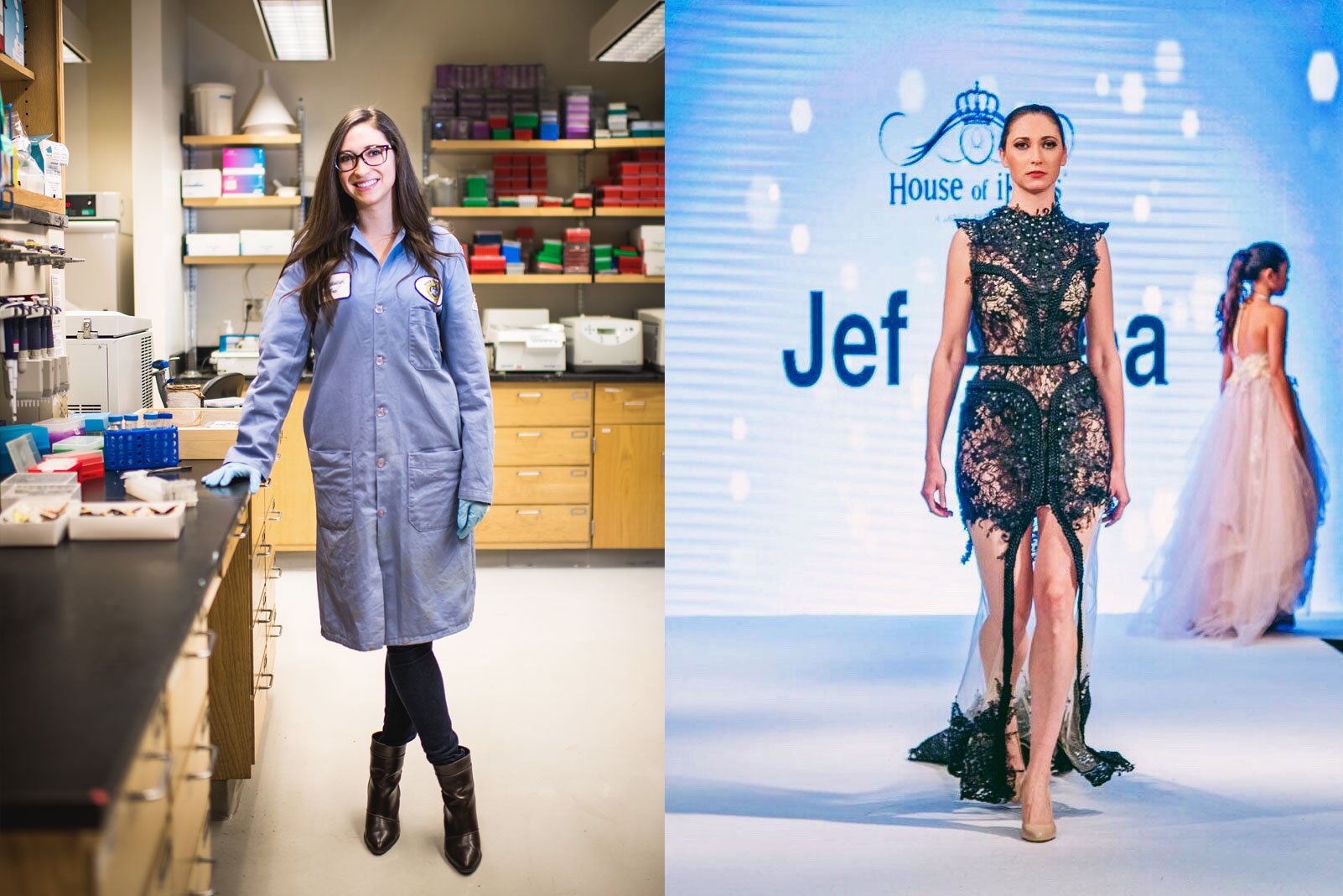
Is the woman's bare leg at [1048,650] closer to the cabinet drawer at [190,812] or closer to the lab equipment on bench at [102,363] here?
the cabinet drawer at [190,812]

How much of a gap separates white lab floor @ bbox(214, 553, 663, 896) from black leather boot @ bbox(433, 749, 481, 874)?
0.03 meters

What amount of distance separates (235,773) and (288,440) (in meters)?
2.78

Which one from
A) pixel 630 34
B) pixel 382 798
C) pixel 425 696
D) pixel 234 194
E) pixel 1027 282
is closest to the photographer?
pixel 1027 282

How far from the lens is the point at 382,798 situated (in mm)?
2945

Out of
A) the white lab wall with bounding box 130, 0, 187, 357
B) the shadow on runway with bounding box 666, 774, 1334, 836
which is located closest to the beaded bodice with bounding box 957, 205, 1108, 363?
the shadow on runway with bounding box 666, 774, 1334, 836

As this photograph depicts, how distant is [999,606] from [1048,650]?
128mm

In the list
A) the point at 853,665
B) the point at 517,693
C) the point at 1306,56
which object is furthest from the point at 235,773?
the point at 1306,56

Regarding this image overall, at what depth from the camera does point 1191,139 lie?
251 centimetres

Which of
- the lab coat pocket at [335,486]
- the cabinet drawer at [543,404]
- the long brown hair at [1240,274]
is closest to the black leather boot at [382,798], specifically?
the lab coat pocket at [335,486]

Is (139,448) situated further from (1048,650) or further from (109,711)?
(1048,650)

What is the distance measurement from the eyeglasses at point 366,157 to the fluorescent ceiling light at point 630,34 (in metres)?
2.64

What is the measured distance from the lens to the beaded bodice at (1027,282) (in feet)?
8.05

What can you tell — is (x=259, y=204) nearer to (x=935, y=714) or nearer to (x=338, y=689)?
(x=338, y=689)

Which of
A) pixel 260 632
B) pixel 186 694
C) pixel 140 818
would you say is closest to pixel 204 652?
pixel 186 694
